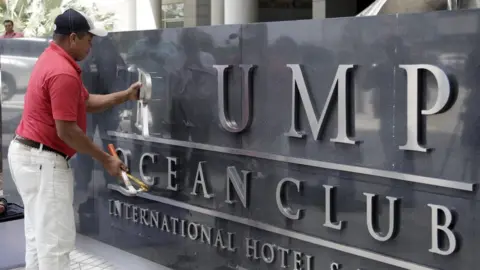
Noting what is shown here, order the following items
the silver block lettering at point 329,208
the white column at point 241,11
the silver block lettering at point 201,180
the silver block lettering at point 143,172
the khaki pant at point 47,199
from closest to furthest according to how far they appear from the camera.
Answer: the silver block lettering at point 329,208, the khaki pant at point 47,199, the silver block lettering at point 201,180, the silver block lettering at point 143,172, the white column at point 241,11

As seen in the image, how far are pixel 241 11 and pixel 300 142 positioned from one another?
1397 cm

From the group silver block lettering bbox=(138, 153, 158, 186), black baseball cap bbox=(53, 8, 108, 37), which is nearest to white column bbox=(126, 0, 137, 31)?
silver block lettering bbox=(138, 153, 158, 186)

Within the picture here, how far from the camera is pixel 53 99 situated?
4160 mm

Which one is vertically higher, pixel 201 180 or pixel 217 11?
pixel 217 11

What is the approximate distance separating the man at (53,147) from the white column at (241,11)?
1332 centimetres

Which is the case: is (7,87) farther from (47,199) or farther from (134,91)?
(47,199)

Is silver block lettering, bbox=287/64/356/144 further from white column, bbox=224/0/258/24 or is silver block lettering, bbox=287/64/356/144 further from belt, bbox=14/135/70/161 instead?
white column, bbox=224/0/258/24

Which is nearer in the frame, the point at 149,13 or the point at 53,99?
the point at 53,99

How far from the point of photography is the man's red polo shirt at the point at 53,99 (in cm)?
415

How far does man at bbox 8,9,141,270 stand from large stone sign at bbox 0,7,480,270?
0.77m

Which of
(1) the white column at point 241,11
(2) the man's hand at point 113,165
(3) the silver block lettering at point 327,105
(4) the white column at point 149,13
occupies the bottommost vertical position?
(2) the man's hand at point 113,165

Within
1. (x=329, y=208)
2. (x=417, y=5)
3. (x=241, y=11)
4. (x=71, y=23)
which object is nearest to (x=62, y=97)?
(x=71, y=23)

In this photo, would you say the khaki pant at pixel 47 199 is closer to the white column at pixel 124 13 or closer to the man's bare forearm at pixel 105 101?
the man's bare forearm at pixel 105 101

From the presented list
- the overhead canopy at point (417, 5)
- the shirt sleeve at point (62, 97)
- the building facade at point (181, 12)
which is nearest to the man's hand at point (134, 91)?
the shirt sleeve at point (62, 97)
